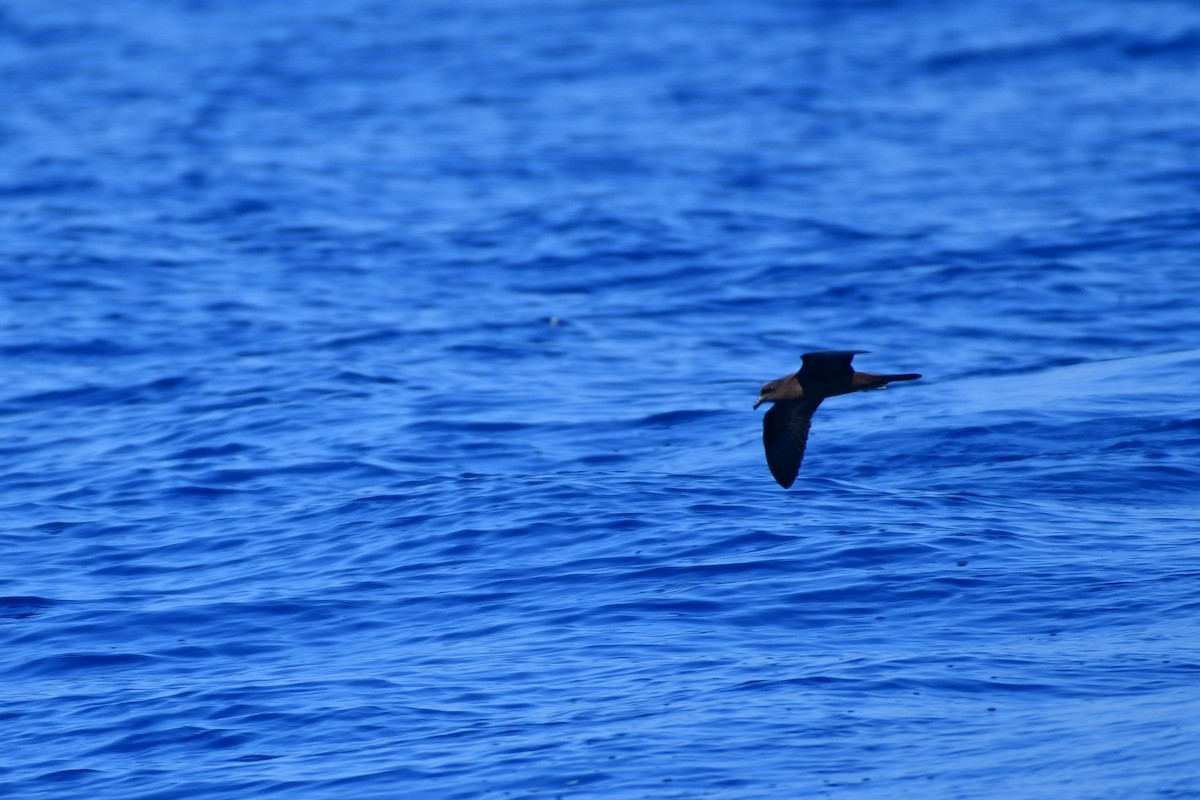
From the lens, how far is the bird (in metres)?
9.58

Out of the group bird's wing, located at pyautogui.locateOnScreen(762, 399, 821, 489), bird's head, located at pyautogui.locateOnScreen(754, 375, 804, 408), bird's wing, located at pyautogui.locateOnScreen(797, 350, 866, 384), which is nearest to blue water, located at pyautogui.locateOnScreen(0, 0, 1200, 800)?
bird's wing, located at pyautogui.locateOnScreen(762, 399, 821, 489)

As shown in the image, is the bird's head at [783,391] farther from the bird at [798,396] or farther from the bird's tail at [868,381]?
the bird's tail at [868,381]

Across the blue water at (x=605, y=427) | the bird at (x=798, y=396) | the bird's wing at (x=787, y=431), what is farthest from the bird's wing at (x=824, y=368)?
the blue water at (x=605, y=427)

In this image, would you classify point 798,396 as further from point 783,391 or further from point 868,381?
point 868,381

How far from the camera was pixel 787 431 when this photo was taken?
10.2m

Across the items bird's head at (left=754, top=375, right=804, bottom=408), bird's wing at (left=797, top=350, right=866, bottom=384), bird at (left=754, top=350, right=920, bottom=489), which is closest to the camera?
bird's wing at (left=797, top=350, right=866, bottom=384)

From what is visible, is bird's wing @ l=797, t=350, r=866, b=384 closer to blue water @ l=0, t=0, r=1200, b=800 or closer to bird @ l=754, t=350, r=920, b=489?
bird @ l=754, t=350, r=920, b=489

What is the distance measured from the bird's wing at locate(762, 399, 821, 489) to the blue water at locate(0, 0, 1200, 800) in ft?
3.27

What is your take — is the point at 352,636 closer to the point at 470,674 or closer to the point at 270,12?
the point at 470,674

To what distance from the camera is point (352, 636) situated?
409 inches

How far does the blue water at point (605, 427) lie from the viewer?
895cm

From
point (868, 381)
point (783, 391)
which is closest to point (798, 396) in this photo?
point (783, 391)

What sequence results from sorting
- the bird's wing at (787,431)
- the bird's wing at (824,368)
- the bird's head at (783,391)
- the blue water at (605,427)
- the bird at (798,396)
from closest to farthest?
1. the blue water at (605,427)
2. the bird's wing at (824,368)
3. the bird at (798,396)
4. the bird's head at (783,391)
5. the bird's wing at (787,431)

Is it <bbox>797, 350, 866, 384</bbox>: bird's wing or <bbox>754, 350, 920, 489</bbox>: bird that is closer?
<bbox>797, 350, 866, 384</bbox>: bird's wing
